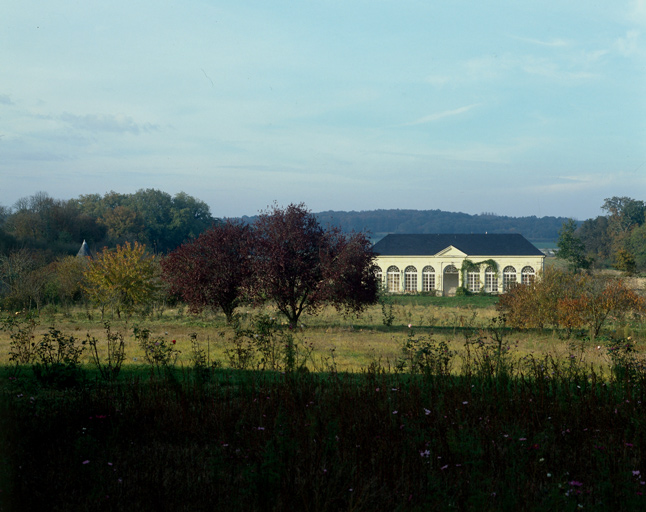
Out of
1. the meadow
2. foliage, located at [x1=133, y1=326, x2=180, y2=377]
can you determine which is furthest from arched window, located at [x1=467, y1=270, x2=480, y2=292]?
the meadow

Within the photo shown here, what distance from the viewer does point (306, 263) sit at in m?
18.1

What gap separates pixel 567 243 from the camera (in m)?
49.6

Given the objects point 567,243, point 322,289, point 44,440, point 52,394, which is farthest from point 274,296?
point 567,243

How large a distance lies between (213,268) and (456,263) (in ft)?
111

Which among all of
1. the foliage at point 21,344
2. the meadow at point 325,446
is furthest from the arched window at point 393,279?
the meadow at point 325,446

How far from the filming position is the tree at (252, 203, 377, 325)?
17797 mm

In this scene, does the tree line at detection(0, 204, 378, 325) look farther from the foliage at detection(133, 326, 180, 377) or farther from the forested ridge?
the forested ridge

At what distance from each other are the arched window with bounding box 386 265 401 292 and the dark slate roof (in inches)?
58.1

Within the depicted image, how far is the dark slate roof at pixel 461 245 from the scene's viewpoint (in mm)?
49031

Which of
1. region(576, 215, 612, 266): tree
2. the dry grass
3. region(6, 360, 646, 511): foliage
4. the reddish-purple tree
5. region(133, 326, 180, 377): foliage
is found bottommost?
the dry grass

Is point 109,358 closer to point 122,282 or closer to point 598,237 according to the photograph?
point 122,282

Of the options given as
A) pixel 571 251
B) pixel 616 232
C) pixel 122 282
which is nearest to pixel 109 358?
pixel 122 282

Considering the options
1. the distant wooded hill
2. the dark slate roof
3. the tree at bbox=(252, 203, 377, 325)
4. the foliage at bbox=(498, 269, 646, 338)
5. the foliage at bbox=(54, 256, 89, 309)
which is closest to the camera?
the foliage at bbox=(498, 269, 646, 338)

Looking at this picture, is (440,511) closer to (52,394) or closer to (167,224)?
(52,394)
